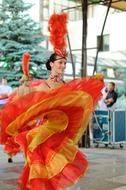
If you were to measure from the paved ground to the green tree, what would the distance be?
34.4 ft

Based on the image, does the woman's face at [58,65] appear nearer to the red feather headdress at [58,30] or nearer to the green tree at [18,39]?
the red feather headdress at [58,30]

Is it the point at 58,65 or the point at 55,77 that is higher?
the point at 58,65

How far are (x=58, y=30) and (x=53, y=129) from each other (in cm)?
112

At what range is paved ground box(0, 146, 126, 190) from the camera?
6.13m

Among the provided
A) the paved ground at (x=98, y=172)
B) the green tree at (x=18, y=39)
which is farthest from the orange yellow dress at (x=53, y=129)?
the green tree at (x=18, y=39)

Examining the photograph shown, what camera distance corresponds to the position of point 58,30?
4.95 metres

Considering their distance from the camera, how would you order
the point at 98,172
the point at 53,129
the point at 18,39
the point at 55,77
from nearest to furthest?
the point at 53,129
the point at 55,77
the point at 98,172
the point at 18,39

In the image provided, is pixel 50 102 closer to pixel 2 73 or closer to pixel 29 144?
pixel 29 144

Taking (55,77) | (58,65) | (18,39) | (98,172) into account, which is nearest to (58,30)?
(58,65)

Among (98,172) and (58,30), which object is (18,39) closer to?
(98,172)

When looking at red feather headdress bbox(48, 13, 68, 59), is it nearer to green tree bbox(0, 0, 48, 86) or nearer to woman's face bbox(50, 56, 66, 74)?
woman's face bbox(50, 56, 66, 74)

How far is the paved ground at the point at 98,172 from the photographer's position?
6133 mm

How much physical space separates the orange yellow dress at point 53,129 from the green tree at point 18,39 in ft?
51.4

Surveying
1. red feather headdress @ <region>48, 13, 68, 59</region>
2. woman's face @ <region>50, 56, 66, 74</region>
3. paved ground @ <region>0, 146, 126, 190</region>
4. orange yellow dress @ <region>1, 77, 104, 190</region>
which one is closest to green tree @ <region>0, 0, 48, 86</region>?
paved ground @ <region>0, 146, 126, 190</region>
